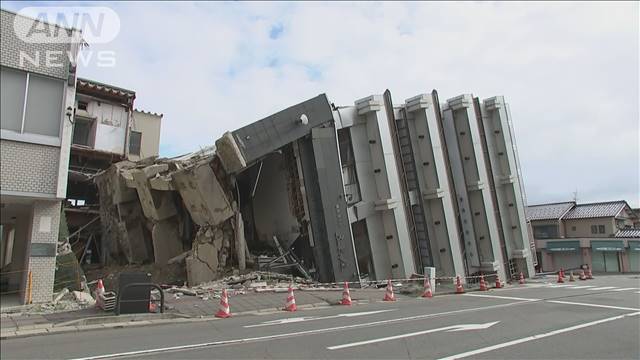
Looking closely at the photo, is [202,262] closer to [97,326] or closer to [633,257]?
[97,326]

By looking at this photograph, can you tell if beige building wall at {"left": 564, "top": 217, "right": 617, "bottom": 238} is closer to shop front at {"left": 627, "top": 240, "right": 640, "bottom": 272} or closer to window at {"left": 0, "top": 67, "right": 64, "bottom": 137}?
shop front at {"left": 627, "top": 240, "right": 640, "bottom": 272}

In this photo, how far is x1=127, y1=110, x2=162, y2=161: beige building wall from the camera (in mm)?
31781

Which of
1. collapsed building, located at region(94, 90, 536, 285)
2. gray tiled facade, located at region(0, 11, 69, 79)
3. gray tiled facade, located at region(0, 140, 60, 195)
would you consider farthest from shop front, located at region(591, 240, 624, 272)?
gray tiled facade, located at region(0, 11, 69, 79)

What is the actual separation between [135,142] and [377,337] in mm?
27349

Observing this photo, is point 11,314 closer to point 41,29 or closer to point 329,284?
point 41,29

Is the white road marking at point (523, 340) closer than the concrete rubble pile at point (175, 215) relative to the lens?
Yes

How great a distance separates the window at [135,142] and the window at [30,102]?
18.5 m

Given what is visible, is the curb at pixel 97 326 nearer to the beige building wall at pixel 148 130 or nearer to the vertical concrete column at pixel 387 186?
the vertical concrete column at pixel 387 186

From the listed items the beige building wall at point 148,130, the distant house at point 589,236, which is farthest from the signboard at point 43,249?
the distant house at point 589,236

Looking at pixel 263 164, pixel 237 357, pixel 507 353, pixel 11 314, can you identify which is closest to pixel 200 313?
pixel 11 314

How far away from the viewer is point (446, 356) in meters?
7.25

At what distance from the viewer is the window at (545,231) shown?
5094cm

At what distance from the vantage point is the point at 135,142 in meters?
31.5

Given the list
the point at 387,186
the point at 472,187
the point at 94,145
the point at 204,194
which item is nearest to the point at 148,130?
the point at 94,145
